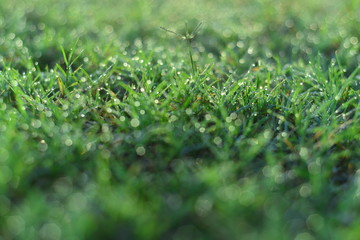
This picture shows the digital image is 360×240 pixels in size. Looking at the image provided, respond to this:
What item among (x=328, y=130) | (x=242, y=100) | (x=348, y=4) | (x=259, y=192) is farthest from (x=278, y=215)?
(x=348, y=4)

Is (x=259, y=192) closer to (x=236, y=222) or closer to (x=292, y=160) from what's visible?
(x=236, y=222)

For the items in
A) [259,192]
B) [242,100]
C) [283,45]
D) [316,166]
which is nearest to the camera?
[259,192]

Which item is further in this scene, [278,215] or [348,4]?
[348,4]

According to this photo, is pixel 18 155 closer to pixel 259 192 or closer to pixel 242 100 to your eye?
pixel 259 192

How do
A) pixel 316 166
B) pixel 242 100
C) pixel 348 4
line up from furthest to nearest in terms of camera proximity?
pixel 348 4
pixel 242 100
pixel 316 166

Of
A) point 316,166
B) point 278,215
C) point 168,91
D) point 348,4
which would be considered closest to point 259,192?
point 278,215

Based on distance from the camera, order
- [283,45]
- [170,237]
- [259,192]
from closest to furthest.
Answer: [170,237]
[259,192]
[283,45]
